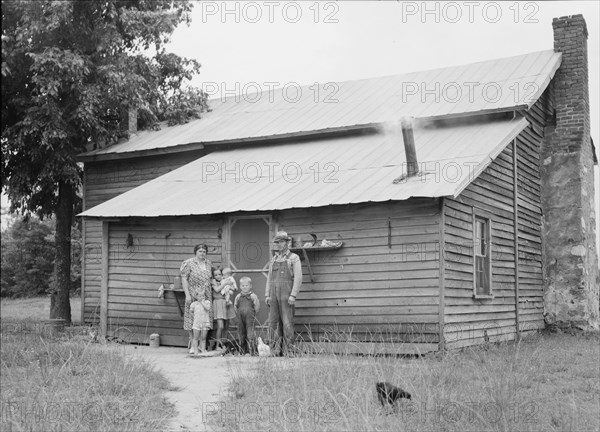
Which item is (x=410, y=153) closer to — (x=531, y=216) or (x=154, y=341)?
(x=531, y=216)

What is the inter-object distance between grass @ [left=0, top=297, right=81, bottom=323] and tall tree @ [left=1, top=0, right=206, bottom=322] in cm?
486

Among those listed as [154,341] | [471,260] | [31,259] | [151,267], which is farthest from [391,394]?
[31,259]

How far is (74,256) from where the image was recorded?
123 ft

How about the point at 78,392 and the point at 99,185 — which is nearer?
the point at 78,392

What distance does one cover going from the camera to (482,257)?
13.9 m

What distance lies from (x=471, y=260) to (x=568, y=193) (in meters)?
5.47

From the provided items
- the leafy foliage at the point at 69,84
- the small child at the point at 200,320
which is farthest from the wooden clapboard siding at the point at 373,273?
the leafy foliage at the point at 69,84

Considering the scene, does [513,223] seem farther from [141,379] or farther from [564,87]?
[141,379]

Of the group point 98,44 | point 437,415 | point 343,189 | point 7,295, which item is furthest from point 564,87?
point 7,295

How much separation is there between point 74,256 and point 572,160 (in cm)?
2717

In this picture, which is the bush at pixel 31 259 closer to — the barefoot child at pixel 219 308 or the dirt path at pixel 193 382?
the barefoot child at pixel 219 308

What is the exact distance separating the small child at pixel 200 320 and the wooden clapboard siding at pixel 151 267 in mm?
1299

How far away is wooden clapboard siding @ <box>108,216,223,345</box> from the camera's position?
1416cm

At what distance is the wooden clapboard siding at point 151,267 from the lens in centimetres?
1416
